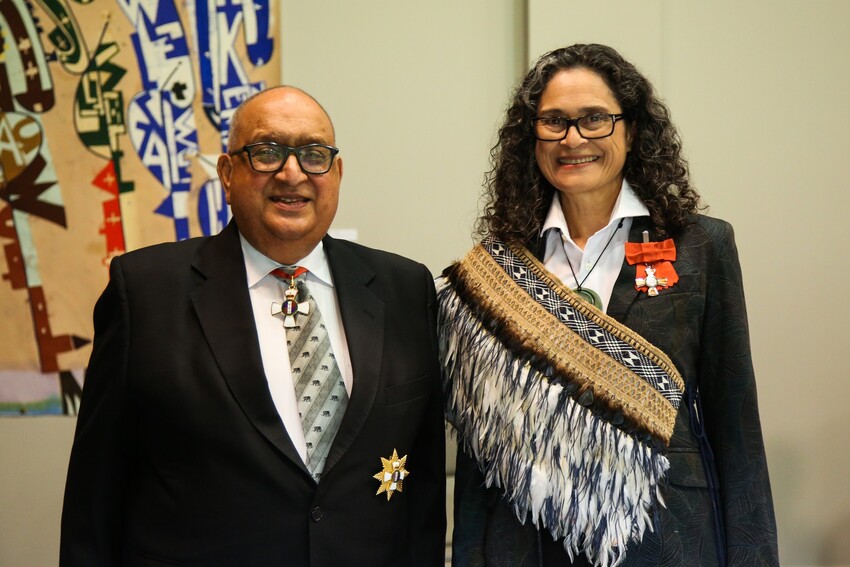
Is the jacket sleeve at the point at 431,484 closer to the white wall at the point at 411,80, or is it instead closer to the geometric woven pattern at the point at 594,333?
the geometric woven pattern at the point at 594,333

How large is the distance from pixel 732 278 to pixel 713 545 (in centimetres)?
52

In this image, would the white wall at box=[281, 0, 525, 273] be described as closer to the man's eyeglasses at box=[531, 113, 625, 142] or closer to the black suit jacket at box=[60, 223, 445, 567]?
the man's eyeglasses at box=[531, 113, 625, 142]

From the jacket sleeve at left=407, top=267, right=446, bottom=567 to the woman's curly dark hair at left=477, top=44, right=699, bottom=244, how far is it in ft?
0.89

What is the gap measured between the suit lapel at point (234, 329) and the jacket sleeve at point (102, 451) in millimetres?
148

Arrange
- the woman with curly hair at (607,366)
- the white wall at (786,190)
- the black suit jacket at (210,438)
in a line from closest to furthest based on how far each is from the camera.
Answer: the black suit jacket at (210,438) < the woman with curly hair at (607,366) < the white wall at (786,190)

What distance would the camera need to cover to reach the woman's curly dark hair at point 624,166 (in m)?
1.68

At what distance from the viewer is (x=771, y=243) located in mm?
2555

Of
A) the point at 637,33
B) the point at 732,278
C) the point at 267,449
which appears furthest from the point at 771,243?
the point at 267,449

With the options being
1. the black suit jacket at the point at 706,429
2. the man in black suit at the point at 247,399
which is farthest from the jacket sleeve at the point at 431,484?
the black suit jacket at the point at 706,429

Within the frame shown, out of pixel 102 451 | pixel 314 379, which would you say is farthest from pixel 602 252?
pixel 102 451

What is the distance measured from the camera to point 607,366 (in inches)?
62.8

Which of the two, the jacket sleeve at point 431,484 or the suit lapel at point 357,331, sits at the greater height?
the suit lapel at point 357,331

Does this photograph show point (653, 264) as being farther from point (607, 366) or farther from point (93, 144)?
point (93, 144)

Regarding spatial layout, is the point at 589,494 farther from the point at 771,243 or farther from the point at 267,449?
the point at 771,243
